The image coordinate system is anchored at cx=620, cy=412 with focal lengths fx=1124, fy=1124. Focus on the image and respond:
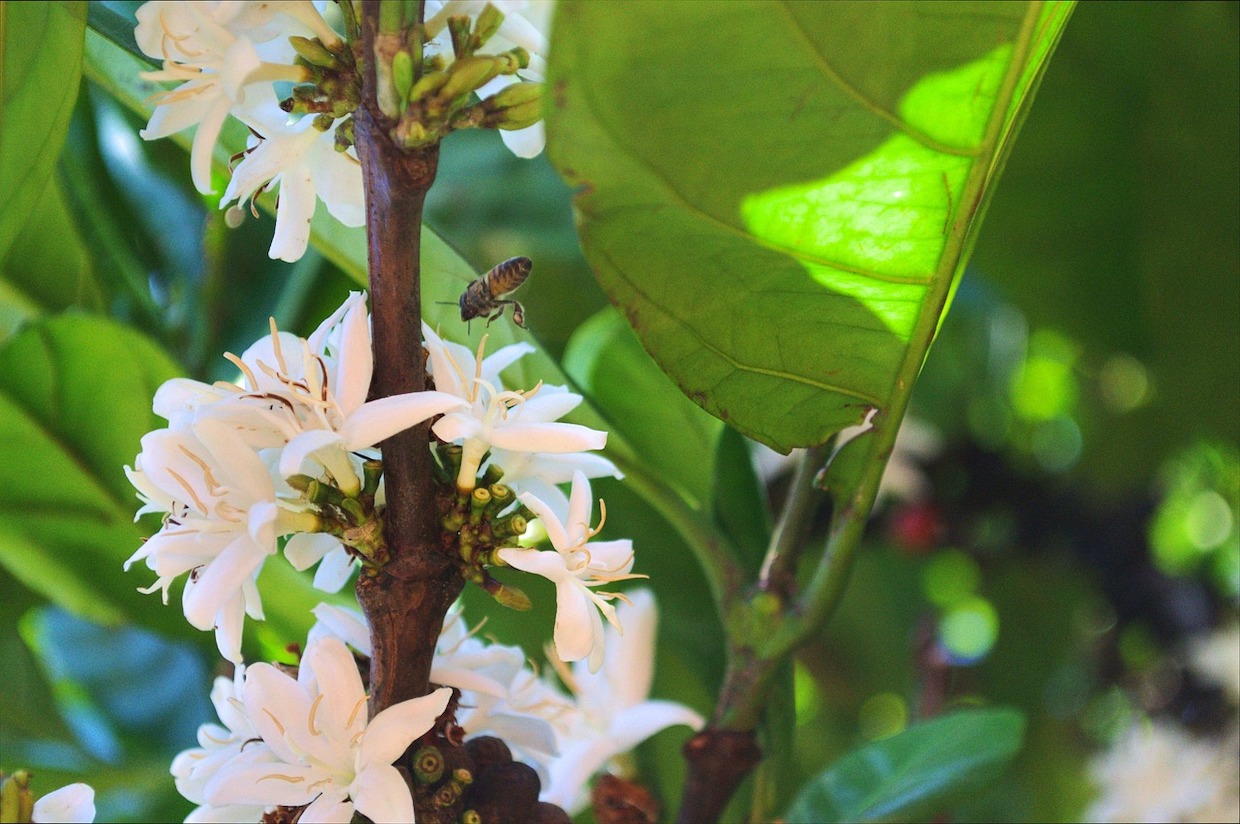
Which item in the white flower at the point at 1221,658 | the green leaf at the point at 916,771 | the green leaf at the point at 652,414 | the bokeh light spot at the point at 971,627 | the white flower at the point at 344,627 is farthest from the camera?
the bokeh light spot at the point at 971,627

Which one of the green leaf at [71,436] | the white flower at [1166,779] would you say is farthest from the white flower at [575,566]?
the white flower at [1166,779]

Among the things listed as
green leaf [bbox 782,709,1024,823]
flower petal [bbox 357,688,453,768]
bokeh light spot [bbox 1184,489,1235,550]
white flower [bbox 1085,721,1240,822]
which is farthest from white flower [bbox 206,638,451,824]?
bokeh light spot [bbox 1184,489,1235,550]

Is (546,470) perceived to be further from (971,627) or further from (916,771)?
(971,627)

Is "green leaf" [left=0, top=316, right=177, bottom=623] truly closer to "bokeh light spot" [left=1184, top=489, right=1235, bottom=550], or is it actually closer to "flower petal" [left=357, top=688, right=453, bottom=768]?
"flower petal" [left=357, top=688, right=453, bottom=768]

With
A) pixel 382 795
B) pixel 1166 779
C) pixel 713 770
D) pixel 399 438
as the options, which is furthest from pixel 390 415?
pixel 1166 779

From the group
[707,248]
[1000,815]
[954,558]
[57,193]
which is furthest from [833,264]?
[954,558]

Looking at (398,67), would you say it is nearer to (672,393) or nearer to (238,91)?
(238,91)

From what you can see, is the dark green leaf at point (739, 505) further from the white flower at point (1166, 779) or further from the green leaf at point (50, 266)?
the white flower at point (1166, 779)
